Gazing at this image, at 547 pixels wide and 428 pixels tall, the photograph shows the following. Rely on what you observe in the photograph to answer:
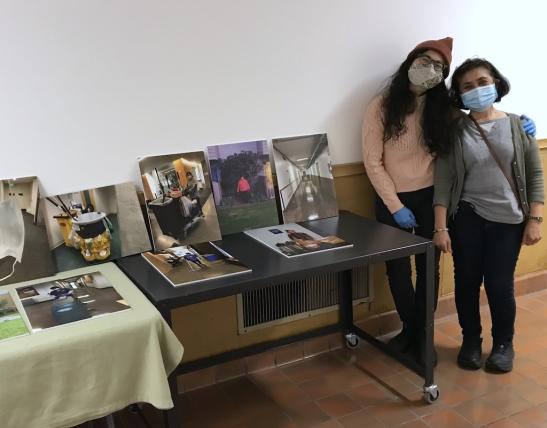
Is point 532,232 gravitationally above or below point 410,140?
below

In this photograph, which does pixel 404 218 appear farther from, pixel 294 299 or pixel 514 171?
pixel 294 299

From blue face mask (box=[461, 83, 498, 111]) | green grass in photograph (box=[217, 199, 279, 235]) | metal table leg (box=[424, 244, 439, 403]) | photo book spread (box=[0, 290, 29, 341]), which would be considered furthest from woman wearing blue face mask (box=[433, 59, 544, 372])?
photo book spread (box=[0, 290, 29, 341])

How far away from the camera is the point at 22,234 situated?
192 cm

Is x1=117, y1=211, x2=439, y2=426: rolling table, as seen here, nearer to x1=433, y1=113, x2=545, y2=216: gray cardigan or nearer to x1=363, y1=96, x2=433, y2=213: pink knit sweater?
x1=363, y1=96, x2=433, y2=213: pink knit sweater

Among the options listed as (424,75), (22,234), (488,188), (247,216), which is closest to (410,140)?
(424,75)

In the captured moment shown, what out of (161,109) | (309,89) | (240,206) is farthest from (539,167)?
(161,109)

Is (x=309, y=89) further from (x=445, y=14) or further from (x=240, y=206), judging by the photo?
(x=445, y=14)

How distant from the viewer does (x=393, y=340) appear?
110 inches

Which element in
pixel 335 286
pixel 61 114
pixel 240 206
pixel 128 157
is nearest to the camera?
pixel 61 114

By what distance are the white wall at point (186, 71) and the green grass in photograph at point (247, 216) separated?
28 centimetres

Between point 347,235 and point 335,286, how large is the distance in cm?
59

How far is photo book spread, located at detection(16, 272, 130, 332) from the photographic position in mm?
1598

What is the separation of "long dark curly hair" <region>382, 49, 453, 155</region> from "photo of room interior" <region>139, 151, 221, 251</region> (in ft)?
2.68

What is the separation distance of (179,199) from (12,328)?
2.69 ft
